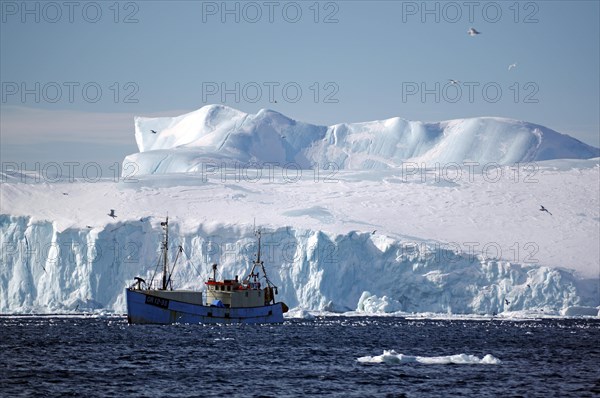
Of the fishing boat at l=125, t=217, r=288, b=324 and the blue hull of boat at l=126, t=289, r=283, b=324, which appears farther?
the fishing boat at l=125, t=217, r=288, b=324

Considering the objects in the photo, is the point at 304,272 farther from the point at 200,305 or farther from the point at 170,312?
the point at 170,312

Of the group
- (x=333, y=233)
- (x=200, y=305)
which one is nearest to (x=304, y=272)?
(x=333, y=233)

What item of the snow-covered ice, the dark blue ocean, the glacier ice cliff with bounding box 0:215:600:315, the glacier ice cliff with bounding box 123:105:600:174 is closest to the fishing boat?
the dark blue ocean

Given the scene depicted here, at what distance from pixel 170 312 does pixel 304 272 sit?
22.3 m

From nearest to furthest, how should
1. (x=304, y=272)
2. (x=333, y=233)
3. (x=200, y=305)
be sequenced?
(x=200, y=305), (x=304, y=272), (x=333, y=233)

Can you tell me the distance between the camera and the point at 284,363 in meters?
37.8

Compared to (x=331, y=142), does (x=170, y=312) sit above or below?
below

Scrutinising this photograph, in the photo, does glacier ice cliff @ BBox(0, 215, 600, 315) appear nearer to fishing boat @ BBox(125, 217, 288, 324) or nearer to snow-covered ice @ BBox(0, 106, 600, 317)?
snow-covered ice @ BBox(0, 106, 600, 317)

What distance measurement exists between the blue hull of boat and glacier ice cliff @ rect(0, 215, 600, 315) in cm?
1595

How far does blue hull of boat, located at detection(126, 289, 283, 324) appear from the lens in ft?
202

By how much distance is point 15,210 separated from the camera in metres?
92.0

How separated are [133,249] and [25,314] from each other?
437 inches

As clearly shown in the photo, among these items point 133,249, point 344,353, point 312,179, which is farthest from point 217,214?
point 344,353

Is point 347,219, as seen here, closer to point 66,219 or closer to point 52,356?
point 66,219
